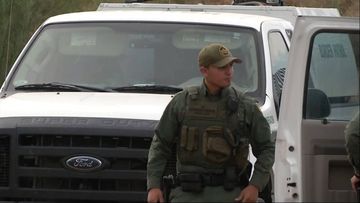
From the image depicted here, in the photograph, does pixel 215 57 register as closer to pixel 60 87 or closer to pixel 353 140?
pixel 353 140

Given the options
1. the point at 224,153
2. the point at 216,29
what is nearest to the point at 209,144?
the point at 224,153

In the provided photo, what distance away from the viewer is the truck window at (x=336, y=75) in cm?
442

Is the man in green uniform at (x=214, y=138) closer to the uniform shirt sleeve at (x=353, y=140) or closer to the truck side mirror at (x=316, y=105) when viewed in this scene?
the truck side mirror at (x=316, y=105)

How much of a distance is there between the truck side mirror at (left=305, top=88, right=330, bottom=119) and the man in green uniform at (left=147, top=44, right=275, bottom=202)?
0.26m

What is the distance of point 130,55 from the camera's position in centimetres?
639

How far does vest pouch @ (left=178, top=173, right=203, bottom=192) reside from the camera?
4398mm

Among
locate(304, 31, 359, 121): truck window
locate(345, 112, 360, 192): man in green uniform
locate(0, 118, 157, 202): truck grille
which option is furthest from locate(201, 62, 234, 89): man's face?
locate(0, 118, 157, 202): truck grille

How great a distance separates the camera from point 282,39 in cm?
711

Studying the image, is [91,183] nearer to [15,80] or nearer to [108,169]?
[108,169]

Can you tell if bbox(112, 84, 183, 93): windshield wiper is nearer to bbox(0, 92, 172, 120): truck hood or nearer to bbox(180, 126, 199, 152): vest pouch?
bbox(0, 92, 172, 120): truck hood

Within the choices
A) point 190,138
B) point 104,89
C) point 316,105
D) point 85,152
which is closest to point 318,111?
point 316,105

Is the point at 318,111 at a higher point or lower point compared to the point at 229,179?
higher

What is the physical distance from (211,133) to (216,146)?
0.07 metres

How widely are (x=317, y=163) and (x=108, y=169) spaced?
155 cm
